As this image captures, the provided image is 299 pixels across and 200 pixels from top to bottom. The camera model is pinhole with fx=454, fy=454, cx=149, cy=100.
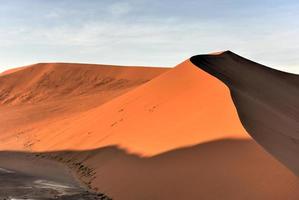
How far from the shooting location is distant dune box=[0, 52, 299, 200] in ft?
28.2

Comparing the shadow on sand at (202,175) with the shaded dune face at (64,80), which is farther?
the shaded dune face at (64,80)

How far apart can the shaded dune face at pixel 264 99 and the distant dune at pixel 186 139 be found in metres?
0.06

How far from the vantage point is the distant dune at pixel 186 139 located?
8.59m

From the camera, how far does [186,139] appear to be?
36.1 ft

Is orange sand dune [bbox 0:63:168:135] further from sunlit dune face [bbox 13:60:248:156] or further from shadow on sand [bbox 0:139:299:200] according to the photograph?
shadow on sand [bbox 0:139:299:200]

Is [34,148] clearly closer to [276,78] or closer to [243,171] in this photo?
[243,171]

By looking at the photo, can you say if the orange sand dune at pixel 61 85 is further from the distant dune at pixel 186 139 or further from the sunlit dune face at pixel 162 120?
the sunlit dune face at pixel 162 120

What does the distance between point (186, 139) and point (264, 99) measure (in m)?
7.74

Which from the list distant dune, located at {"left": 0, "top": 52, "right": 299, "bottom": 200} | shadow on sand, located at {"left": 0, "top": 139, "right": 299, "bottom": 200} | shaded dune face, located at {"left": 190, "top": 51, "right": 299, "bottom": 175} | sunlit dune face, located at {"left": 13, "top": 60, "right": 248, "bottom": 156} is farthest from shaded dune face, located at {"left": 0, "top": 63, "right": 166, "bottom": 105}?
shadow on sand, located at {"left": 0, "top": 139, "right": 299, "bottom": 200}

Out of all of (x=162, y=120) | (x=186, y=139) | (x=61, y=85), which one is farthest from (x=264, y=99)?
(x=61, y=85)

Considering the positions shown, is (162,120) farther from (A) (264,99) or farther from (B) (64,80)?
(B) (64,80)

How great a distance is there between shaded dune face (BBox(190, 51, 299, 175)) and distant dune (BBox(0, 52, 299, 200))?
0.19ft

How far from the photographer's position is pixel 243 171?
858cm

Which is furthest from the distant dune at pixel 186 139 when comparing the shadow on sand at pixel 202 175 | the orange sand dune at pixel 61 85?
the orange sand dune at pixel 61 85
